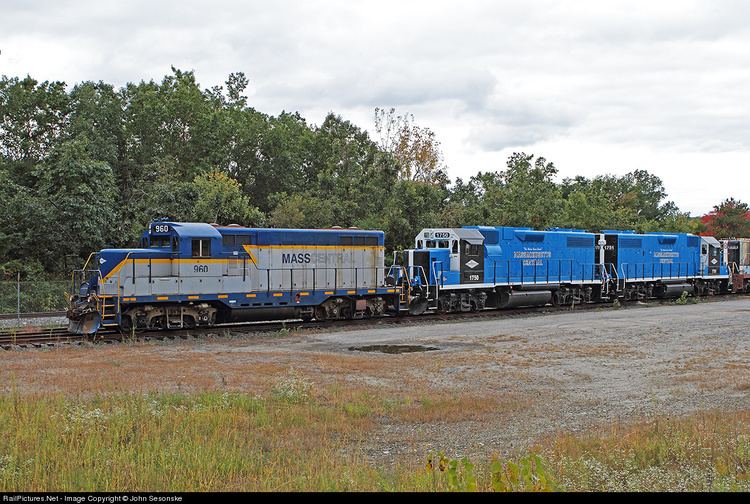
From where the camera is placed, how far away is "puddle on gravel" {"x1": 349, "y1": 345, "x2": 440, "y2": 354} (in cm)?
1864

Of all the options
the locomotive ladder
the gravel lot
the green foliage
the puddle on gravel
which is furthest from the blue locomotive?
the green foliage

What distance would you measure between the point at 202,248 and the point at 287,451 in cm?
1389

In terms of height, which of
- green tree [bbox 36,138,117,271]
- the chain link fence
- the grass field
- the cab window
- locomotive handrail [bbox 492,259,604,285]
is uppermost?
green tree [bbox 36,138,117,271]

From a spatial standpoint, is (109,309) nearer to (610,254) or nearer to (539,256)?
(539,256)

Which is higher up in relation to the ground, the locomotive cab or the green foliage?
the locomotive cab

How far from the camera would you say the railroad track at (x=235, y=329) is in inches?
772

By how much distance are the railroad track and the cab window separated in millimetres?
2310

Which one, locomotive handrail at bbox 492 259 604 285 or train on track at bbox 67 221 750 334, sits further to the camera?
locomotive handrail at bbox 492 259 604 285

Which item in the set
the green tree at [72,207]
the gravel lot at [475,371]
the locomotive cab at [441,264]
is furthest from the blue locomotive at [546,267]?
the green tree at [72,207]

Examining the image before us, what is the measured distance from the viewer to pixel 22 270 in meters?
34.1

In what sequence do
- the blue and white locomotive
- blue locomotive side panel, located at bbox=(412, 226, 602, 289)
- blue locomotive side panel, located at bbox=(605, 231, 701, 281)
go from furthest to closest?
blue locomotive side panel, located at bbox=(605, 231, 701, 281) → blue locomotive side panel, located at bbox=(412, 226, 602, 289) → the blue and white locomotive

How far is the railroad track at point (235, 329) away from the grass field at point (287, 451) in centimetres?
896

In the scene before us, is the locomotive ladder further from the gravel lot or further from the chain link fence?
the chain link fence

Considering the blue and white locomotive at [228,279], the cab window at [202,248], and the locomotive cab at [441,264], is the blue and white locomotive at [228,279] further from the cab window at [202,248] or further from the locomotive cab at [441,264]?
the locomotive cab at [441,264]
